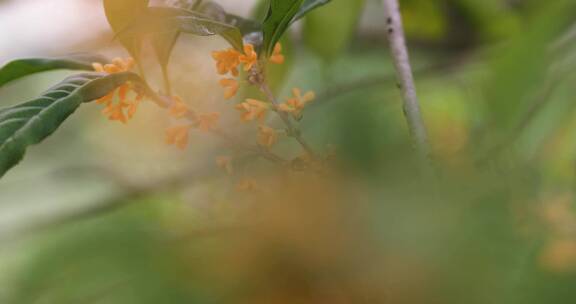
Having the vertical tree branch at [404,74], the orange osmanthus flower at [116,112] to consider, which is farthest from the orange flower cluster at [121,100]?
the vertical tree branch at [404,74]

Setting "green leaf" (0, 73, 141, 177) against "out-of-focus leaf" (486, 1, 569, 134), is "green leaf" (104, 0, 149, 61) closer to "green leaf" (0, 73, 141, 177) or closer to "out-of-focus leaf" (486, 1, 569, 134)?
"green leaf" (0, 73, 141, 177)

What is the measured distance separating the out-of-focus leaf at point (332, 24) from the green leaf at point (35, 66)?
0.38 metres

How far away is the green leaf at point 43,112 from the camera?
28 cm

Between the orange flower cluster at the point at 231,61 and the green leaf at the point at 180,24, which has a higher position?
the green leaf at the point at 180,24

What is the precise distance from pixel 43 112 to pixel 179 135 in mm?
58

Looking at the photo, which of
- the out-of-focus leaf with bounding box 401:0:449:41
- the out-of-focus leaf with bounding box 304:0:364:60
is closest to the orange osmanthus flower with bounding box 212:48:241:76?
the out-of-focus leaf with bounding box 304:0:364:60

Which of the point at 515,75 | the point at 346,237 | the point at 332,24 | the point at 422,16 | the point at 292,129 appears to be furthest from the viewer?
the point at 422,16

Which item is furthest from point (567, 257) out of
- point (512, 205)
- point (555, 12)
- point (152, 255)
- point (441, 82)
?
point (441, 82)

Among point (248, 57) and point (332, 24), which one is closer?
point (248, 57)

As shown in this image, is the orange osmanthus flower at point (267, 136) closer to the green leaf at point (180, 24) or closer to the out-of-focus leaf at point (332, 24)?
the green leaf at point (180, 24)

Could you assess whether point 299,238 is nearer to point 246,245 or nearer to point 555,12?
point 246,245

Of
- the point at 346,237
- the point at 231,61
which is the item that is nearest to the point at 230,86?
the point at 231,61

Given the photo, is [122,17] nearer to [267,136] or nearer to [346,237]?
[267,136]

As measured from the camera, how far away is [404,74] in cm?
33
